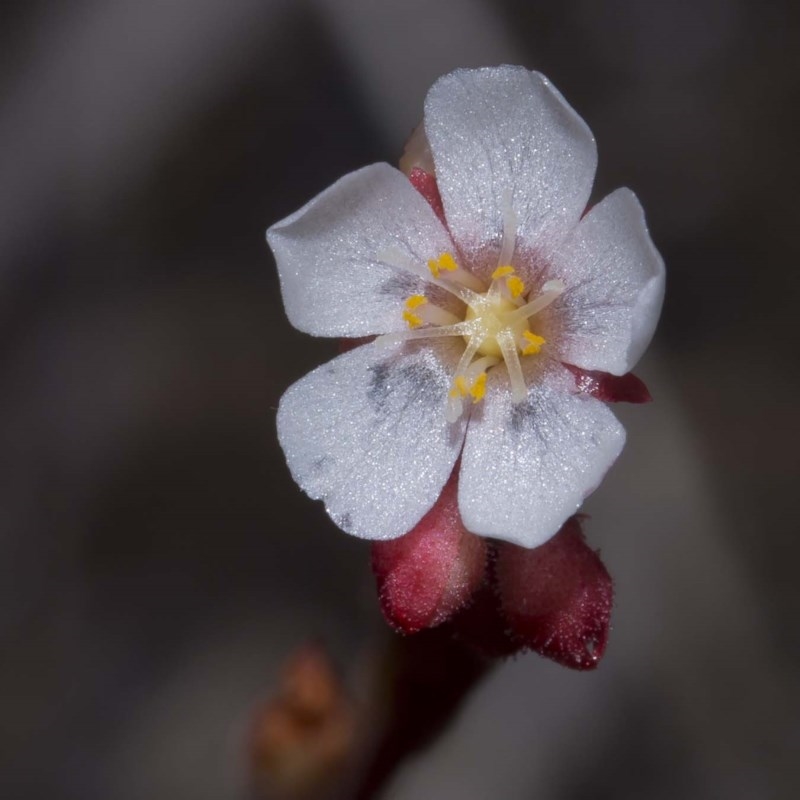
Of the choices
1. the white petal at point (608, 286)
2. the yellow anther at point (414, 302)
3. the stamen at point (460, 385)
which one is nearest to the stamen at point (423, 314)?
the yellow anther at point (414, 302)

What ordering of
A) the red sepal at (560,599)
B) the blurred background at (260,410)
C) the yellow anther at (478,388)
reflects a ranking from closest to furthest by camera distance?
the yellow anther at (478,388) < the red sepal at (560,599) < the blurred background at (260,410)

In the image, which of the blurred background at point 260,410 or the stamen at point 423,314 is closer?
the stamen at point 423,314

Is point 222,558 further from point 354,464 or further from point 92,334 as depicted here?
point 354,464

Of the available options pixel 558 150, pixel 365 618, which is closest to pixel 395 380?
pixel 558 150

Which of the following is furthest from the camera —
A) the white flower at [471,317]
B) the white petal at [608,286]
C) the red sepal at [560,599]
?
the red sepal at [560,599]

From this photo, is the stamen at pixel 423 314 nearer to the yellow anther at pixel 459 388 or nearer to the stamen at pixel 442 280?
the stamen at pixel 442 280

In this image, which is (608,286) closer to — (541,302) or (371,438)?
(541,302)

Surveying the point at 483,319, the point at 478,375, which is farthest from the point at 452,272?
the point at 478,375

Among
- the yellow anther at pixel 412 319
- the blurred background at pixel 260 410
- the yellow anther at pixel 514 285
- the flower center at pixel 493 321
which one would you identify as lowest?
the blurred background at pixel 260 410
